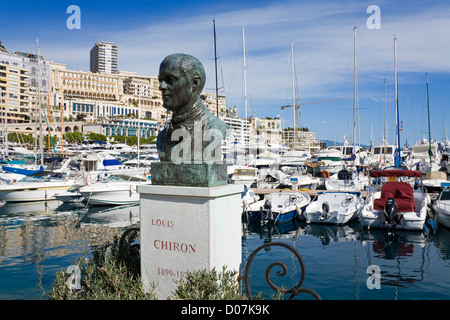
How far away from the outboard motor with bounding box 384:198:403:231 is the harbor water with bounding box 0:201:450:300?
19.7 inches

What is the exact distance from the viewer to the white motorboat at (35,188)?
2477 cm

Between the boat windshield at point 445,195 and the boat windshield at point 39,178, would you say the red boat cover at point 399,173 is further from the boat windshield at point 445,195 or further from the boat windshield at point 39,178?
the boat windshield at point 39,178

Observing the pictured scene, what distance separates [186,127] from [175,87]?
1.75ft

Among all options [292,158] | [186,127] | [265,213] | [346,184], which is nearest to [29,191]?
[265,213]

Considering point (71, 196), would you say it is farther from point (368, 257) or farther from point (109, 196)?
point (368, 257)

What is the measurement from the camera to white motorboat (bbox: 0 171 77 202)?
24.8 meters

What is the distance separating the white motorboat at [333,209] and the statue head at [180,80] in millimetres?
14266

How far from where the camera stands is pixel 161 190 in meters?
4.57

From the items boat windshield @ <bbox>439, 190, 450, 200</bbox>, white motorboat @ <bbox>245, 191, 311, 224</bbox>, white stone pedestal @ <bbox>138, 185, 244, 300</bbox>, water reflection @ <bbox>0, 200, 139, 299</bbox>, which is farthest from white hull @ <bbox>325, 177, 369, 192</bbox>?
white stone pedestal @ <bbox>138, 185, 244, 300</bbox>

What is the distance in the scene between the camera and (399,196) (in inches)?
659

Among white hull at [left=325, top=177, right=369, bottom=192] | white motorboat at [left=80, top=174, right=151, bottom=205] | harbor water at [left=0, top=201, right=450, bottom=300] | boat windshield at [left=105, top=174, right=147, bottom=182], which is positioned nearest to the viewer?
harbor water at [left=0, top=201, right=450, bottom=300]

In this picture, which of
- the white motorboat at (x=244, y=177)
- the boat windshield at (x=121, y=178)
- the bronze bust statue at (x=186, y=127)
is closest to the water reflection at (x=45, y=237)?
the bronze bust statue at (x=186, y=127)

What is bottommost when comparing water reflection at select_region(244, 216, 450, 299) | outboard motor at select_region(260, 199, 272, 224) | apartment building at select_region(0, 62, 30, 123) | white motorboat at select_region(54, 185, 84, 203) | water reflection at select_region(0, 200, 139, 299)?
water reflection at select_region(244, 216, 450, 299)

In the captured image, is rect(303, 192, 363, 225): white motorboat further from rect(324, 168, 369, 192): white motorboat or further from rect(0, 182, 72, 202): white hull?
rect(0, 182, 72, 202): white hull
